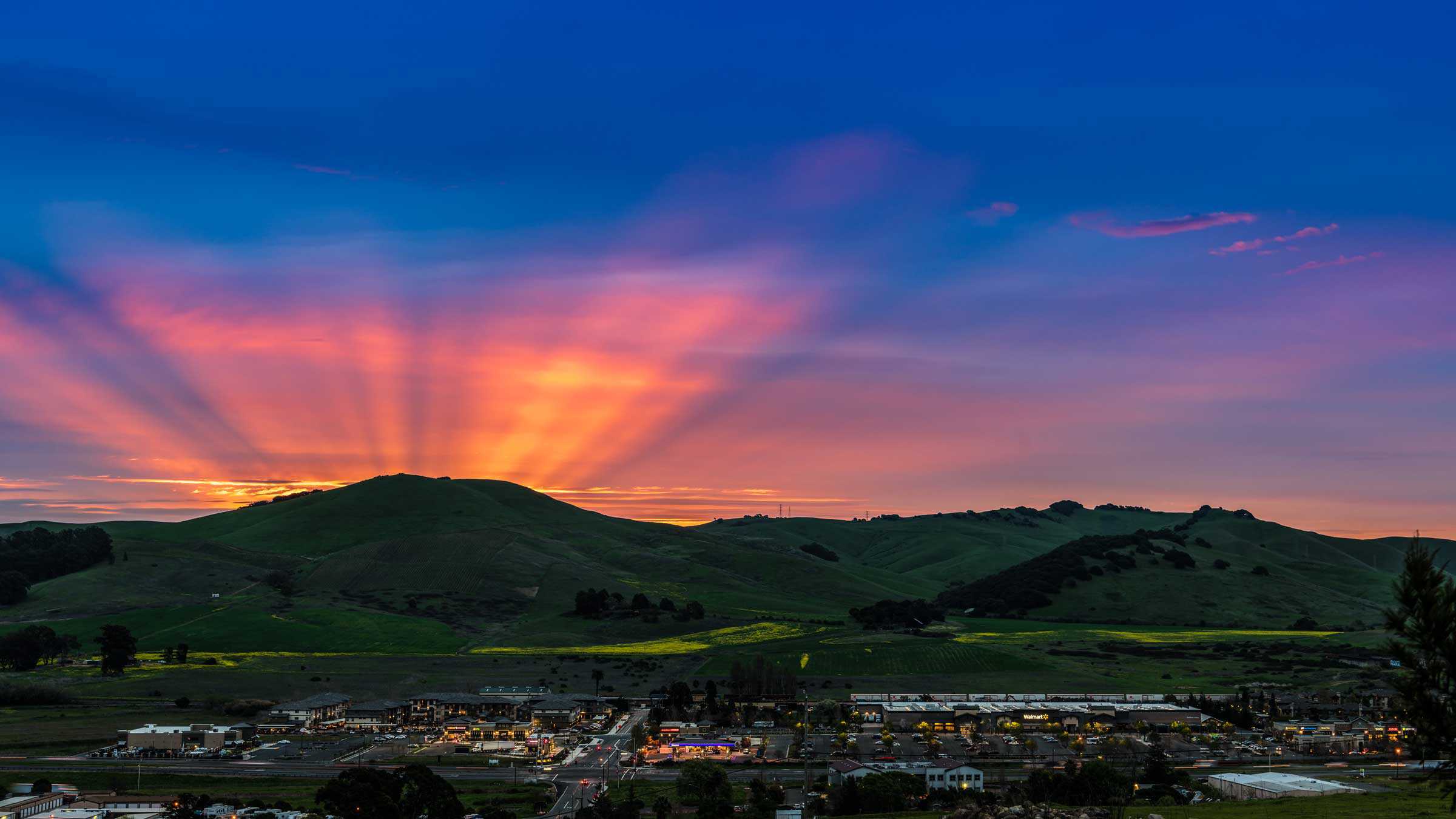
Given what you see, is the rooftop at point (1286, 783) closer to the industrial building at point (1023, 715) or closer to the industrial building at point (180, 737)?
the industrial building at point (1023, 715)

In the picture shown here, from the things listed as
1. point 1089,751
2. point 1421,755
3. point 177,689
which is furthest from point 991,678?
point 1421,755

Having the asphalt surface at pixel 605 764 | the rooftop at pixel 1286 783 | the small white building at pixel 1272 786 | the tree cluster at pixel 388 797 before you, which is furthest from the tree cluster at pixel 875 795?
the tree cluster at pixel 388 797

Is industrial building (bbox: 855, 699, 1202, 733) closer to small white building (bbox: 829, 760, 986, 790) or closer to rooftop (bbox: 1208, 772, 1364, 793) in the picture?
small white building (bbox: 829, 760, 986, 790)

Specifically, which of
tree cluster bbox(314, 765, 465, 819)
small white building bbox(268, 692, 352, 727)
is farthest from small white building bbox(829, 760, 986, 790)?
small white building bbox(268, 692, 352, 727)

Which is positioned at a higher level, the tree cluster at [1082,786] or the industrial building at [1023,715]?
the tree cluster at [1082,786]

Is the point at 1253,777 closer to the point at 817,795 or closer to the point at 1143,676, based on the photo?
the point at 817,795

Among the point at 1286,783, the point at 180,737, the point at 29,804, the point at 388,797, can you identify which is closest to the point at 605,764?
the point at 388,797
